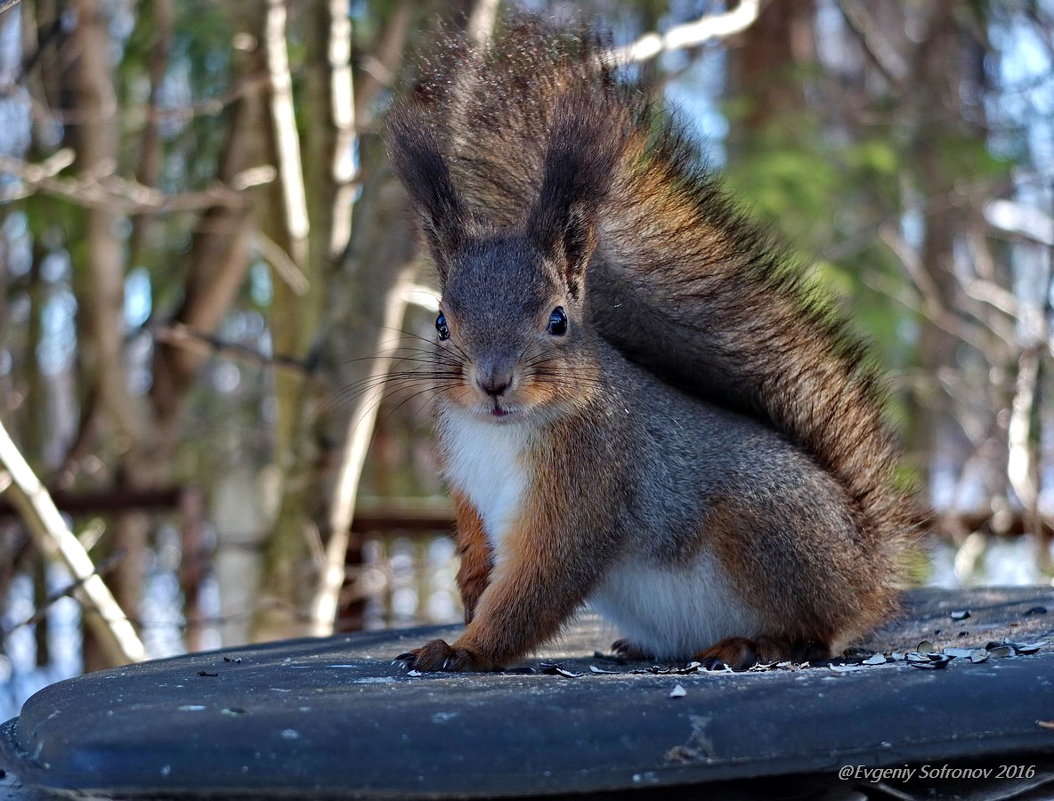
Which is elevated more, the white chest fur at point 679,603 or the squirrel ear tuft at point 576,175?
the squirrel ear tuft at point 576,175

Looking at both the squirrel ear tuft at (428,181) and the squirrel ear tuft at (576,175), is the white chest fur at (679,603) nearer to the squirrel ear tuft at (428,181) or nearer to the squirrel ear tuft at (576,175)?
the squirrel ear tuft at (576,175)

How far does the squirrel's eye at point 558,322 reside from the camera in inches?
79.4

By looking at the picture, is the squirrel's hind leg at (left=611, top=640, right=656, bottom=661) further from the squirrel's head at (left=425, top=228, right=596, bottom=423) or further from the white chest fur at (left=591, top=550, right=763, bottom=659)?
the squirrel's head at (left=425, top=228, right=596, bottom=423)

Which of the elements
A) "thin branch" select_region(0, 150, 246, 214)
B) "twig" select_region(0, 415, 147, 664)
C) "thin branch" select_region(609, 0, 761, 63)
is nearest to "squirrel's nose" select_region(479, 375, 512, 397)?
"twig" select_region(0, 415, 147, 664)

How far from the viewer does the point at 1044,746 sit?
142 centimetres

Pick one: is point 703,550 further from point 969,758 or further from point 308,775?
point 308,775

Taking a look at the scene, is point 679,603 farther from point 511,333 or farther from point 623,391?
point 511,333

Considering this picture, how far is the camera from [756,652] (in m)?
1.99

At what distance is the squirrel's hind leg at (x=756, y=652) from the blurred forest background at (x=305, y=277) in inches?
24.7

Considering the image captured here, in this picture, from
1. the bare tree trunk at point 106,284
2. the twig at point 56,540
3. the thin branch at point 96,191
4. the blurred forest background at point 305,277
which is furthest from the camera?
the bare tree trunk at point 106,284

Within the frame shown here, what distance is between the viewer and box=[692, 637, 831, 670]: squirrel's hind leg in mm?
1956

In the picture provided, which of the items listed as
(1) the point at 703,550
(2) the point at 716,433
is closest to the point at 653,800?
(1) the point at 703,550

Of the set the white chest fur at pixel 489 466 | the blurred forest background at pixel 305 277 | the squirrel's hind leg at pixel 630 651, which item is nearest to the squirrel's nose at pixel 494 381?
the white chest fur at pixel 489 466

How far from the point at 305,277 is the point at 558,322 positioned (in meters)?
1.92
